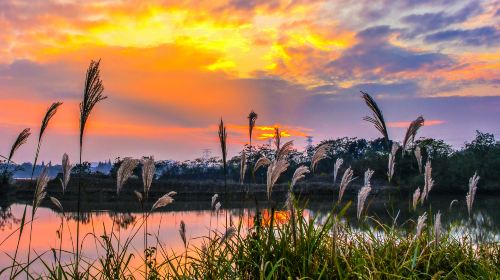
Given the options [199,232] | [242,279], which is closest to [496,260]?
[242,279]

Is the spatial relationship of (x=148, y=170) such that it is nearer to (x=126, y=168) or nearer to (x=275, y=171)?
(x=126, y=168)

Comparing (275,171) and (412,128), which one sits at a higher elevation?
(412,128)

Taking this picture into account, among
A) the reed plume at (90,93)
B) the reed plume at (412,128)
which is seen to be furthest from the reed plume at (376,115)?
the reed plume at (90,93)

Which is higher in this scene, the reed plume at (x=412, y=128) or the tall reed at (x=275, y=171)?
the reed plume at (x=412, y=128)

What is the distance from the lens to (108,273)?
4.24 m

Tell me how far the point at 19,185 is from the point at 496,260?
163 ft

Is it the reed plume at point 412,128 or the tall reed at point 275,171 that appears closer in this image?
the tall reed at point 275,171

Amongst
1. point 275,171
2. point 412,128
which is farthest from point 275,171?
point 412,128

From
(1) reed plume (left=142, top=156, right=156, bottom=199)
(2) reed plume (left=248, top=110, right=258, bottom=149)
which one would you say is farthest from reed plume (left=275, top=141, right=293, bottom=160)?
(1) reed plume (left=142, top=156, right=156, bottom=199)

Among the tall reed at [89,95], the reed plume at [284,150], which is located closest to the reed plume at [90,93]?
the tall reed at [89,95]

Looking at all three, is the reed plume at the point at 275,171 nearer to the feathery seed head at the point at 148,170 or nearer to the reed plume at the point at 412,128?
the feathery seed head at the point at 148,170

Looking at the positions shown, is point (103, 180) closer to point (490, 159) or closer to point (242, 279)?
point (490, 159)

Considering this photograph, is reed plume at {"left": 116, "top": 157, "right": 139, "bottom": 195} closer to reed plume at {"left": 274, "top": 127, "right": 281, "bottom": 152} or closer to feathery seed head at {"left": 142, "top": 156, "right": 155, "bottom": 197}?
feathery seed head at {"left": 142, "top": 156, "right": 155, "bottom": 197}

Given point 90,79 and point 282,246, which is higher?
point 90,79
